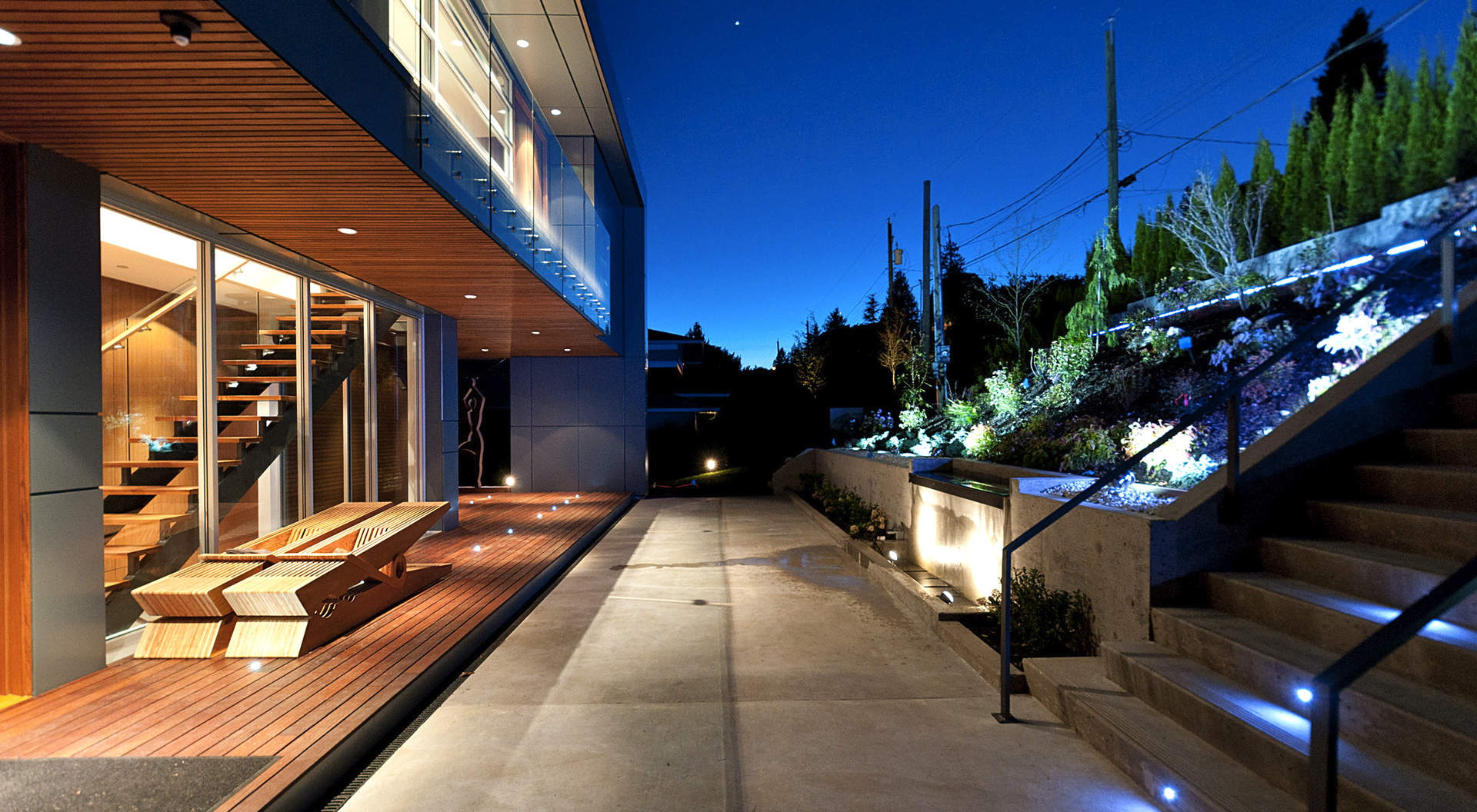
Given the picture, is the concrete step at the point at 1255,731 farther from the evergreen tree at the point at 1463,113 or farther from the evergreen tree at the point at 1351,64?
the evergreen tree at the point at 1351,64

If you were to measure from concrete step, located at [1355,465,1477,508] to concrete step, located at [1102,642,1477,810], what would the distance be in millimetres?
1402

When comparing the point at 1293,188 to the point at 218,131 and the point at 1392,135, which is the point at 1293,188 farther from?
the point at 218,131

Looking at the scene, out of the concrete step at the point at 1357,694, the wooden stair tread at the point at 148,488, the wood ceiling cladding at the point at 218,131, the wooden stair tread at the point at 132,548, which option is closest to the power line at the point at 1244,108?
the concrete step at the point at 1357,694

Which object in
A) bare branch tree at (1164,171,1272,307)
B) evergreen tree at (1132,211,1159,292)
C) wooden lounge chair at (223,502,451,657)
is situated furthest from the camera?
evergreen tree at (1132,211,1159,292)

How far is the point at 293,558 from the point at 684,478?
1356cm

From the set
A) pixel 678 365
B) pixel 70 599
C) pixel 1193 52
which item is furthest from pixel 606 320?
pixel 1193 52

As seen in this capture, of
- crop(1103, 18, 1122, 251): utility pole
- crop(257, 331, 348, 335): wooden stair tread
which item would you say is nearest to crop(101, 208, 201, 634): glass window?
crop(257, 331, 348, 335): wooden stair tread

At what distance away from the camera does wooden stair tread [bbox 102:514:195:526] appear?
442 centimetres

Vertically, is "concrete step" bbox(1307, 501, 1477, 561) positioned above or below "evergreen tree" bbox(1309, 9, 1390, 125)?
below

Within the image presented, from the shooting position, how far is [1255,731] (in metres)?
2.48

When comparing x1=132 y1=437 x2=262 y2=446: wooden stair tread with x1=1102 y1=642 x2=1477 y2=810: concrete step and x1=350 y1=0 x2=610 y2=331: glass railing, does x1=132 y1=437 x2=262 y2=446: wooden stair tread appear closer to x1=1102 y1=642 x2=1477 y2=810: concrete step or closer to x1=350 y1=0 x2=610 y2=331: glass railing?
x1=350 y1=0 x2=610 y2=331: glass railing

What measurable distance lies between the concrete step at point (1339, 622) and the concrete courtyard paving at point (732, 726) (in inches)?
40.0

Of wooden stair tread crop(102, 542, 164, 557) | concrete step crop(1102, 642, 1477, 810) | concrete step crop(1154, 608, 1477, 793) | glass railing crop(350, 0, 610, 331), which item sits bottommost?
concrete step crop(1102, 642, 1477, 810)

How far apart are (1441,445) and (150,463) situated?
7858 millimetres
